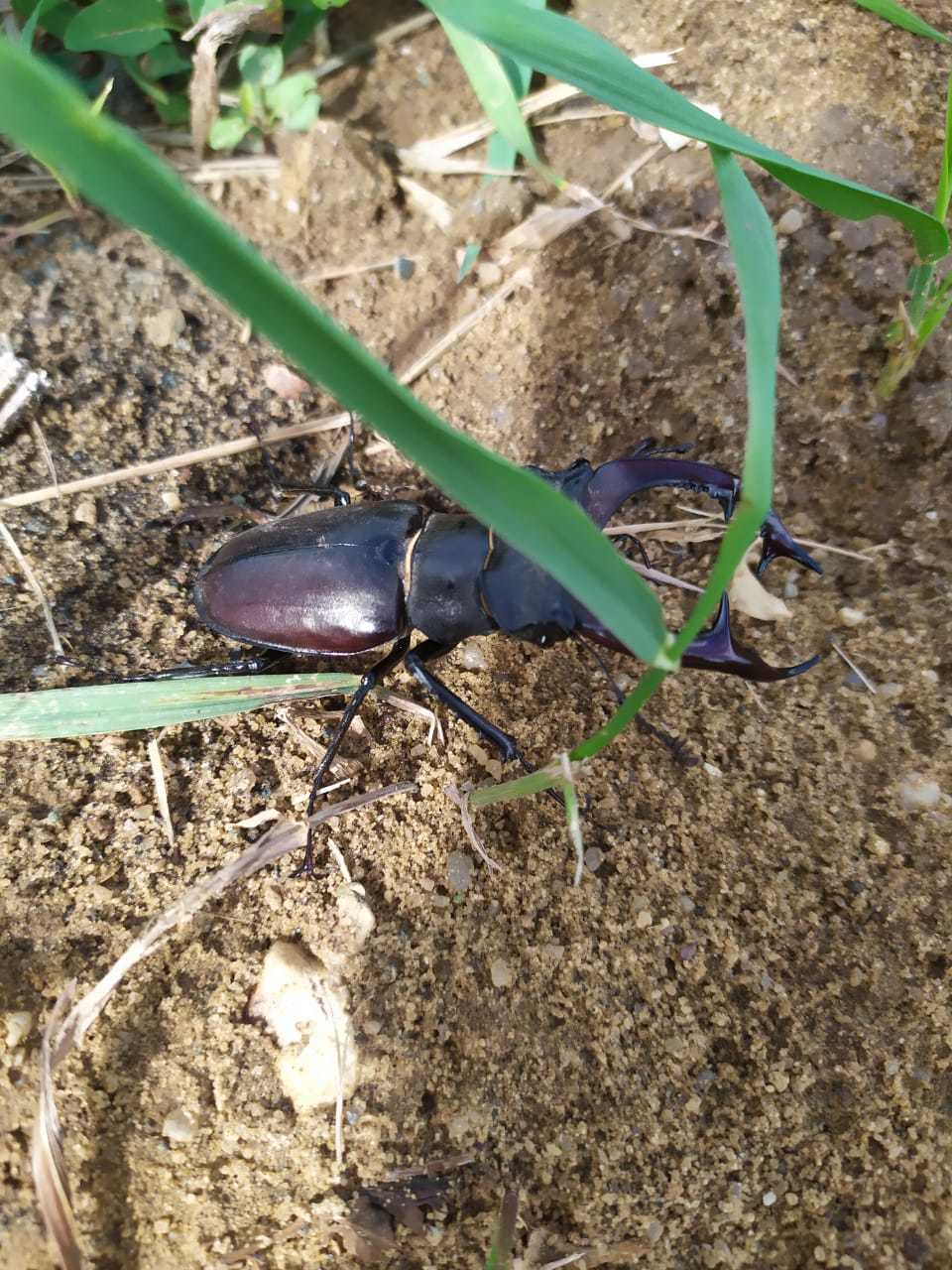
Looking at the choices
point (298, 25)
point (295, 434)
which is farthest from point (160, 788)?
point (298, 25)

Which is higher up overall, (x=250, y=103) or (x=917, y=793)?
(x=250, y=103)

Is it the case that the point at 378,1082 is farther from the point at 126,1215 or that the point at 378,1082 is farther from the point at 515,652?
the point at 515,652

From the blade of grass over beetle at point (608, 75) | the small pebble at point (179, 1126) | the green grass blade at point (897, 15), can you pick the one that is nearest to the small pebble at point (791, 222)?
the green grass blade at point (897, 15)

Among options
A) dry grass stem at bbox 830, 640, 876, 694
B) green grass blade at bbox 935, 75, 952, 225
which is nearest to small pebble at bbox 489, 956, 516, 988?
dry grass stem at bbox 830, 640, 876, 694

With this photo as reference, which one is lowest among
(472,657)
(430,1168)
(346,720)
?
(430,1168)

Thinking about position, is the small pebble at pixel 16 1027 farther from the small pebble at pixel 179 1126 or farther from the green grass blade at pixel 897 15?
the green grass blade at pixel 897 15

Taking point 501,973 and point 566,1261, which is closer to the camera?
point 566,1261

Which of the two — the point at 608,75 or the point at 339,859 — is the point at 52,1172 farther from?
the point at 608,75
